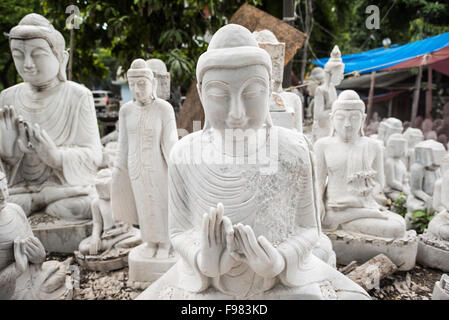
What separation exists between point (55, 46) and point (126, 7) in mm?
3965

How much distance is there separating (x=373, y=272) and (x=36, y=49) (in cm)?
440

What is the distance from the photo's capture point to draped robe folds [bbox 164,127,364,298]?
179 cm

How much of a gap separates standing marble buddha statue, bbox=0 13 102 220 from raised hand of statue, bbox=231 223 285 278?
3.15m

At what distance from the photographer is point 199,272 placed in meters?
1.76

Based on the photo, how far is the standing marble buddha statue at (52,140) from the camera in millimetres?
3992

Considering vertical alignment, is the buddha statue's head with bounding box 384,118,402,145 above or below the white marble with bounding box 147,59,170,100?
below

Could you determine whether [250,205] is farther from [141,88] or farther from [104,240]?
[104,240]

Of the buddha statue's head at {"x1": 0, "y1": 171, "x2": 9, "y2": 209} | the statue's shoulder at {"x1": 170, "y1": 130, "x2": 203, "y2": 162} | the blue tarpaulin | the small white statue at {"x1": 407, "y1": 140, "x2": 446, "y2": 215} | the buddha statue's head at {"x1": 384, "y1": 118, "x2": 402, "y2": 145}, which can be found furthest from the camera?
the blue tarpaulin

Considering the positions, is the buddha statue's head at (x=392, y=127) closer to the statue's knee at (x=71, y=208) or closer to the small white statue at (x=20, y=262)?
the statue's knee at (x=71, y=208)

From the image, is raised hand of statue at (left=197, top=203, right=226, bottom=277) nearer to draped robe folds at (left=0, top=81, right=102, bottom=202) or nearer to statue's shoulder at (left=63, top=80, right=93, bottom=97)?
draped robe folds at (left=0, top=81, right=102, bottom=202)

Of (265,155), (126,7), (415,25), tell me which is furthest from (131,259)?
(415,25)

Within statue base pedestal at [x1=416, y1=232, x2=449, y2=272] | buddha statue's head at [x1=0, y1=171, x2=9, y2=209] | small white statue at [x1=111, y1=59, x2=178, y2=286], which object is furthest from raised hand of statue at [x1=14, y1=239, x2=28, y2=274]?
statue base pedestal at [x1=416, y1=232, x2=449, y2=272]

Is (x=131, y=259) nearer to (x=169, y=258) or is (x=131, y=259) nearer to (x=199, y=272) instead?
(x=169, y=258)

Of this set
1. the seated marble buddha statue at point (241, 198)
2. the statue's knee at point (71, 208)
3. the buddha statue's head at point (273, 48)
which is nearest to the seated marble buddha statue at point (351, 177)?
the buddha statue's head at point (273, 48)
